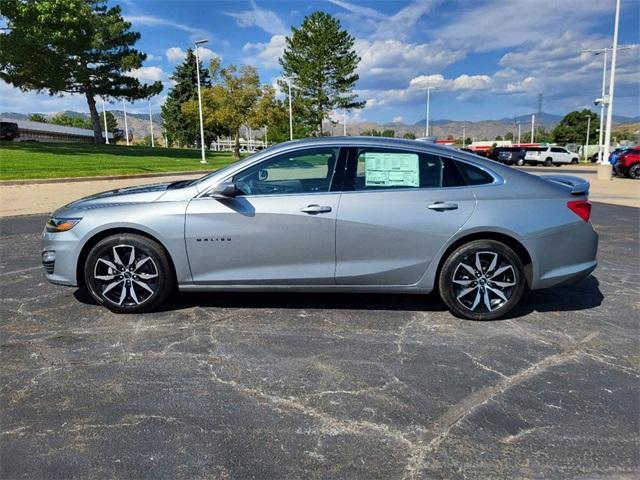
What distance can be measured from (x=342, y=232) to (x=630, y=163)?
24.8m

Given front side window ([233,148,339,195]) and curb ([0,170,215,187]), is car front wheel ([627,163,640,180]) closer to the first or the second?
curb ([0,170,215,187])

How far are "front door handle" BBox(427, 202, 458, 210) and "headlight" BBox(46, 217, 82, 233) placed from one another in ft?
9.95

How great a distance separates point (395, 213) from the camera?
393 cm

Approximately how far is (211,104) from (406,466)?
45.9 metres

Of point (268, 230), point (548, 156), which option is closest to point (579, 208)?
point (268, 230)

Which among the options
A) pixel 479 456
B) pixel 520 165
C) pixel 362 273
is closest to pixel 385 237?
pixel 362 273

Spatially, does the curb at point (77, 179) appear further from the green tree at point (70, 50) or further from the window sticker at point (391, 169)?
the green tree at point (70, 50)

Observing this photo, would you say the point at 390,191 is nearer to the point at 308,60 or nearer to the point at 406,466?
the point at 406,466

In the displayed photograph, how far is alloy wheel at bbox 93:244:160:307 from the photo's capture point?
4070 millimetres

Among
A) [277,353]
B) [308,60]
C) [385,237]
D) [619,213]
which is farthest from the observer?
[308,60]

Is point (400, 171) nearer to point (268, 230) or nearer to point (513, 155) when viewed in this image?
point (268, 230)

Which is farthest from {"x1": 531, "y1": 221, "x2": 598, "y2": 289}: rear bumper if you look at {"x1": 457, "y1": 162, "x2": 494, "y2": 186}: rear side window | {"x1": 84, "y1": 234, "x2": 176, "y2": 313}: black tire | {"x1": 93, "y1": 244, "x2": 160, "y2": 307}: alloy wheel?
{"x1": 93, "y1": 244, "x2": 160, "y2": 307}: alloy wheel

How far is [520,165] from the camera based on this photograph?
40.9 m

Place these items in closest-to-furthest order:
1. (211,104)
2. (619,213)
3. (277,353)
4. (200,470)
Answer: (200,470)
(277,353)
(619,213)
(211,104)
